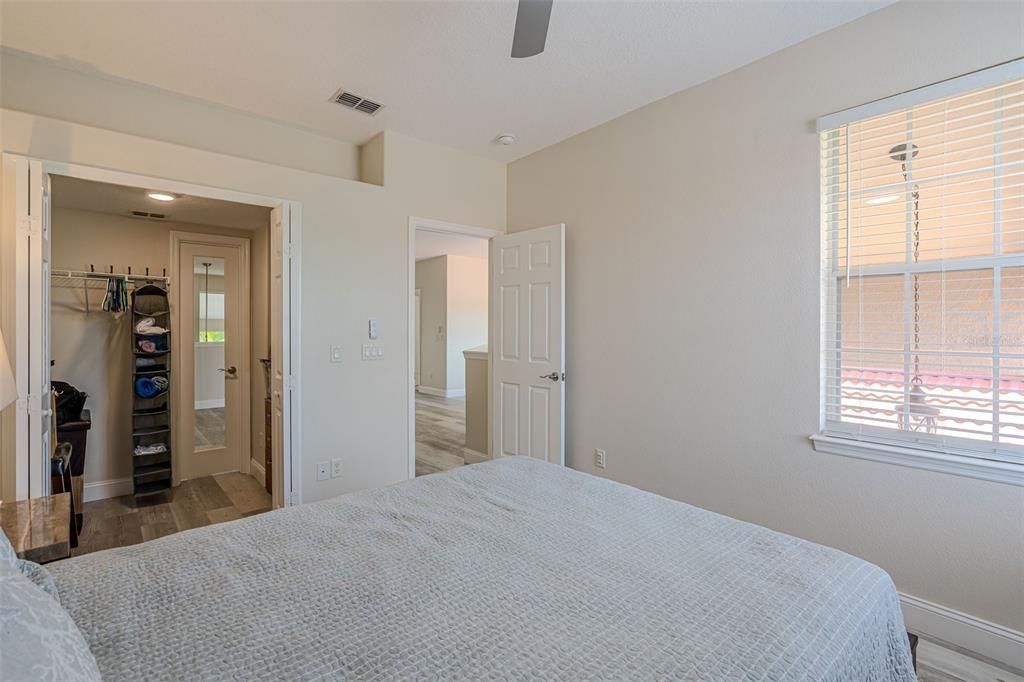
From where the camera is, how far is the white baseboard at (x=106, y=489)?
348 cm

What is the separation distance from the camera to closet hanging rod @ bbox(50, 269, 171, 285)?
3326 mm

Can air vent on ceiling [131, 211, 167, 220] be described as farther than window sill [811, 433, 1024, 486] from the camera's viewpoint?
Yes

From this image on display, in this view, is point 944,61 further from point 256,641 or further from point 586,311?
point 256,641

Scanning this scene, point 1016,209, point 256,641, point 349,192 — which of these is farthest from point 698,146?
point 256,641

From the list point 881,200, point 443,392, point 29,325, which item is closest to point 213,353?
point 29,325

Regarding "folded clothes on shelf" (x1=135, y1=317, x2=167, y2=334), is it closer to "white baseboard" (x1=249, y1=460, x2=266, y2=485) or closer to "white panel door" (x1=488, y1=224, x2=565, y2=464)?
"white baseboard" (x1=249, y1=460, x2=266, y2=485)

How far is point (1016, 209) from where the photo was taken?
1790 mm

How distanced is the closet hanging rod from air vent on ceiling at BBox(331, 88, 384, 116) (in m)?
2.15

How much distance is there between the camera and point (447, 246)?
24.0 feet

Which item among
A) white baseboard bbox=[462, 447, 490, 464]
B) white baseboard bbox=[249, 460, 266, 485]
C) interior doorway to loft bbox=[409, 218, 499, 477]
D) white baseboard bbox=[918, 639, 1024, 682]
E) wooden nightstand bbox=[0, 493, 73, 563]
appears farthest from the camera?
interior doorway to loft bbox=[409, 218, 499, 477]

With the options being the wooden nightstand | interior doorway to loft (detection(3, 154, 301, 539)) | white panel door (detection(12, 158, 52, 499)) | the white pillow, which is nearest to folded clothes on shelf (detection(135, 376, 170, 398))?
interior doorway to loft (detection(3, 154, 301, 539))

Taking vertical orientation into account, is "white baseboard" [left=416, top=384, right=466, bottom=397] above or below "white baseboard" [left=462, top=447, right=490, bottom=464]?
above

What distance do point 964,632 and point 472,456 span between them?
3.49m

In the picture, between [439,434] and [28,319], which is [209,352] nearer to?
[28,319]
